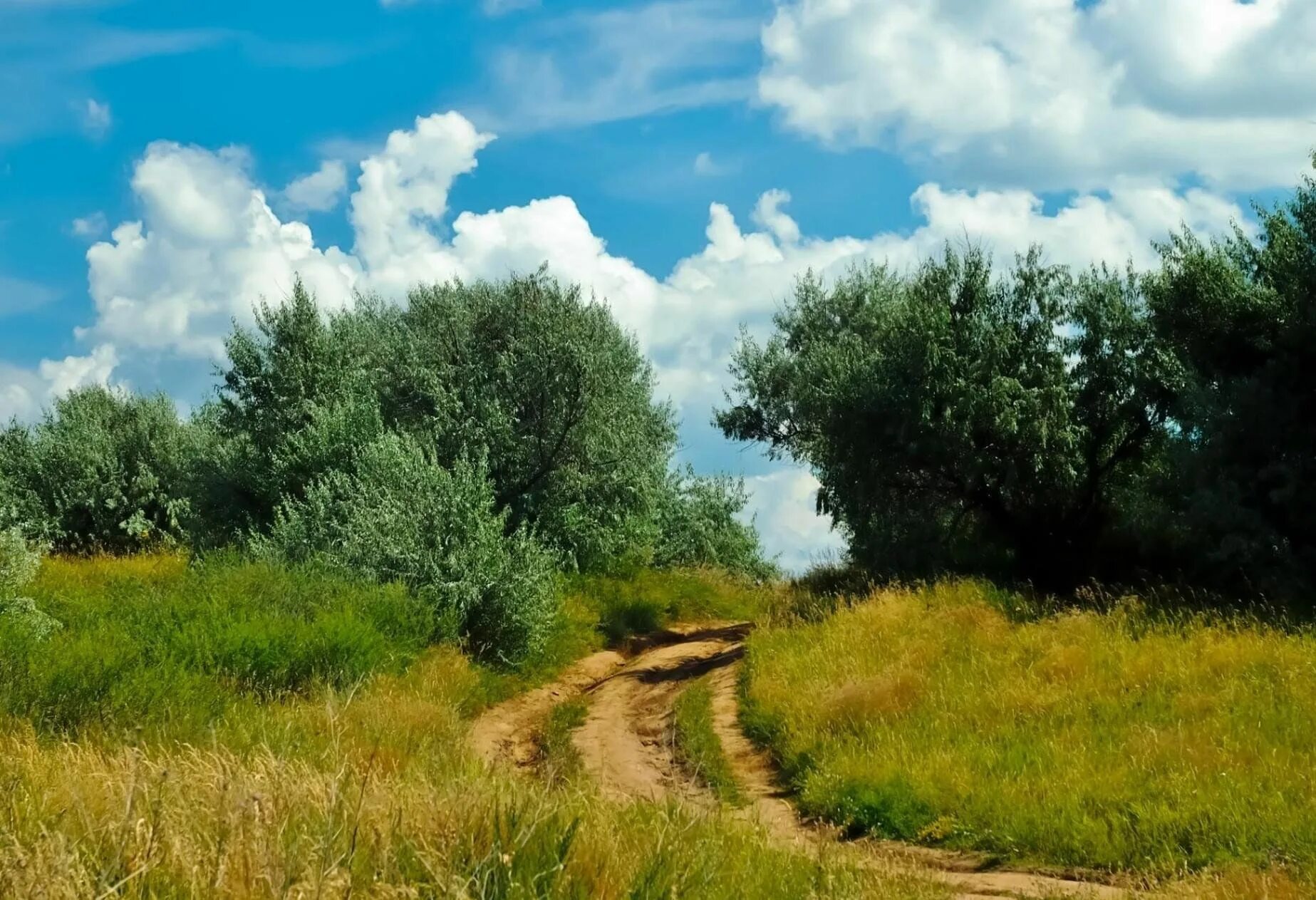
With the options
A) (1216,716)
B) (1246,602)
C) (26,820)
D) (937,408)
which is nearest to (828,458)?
(937,408)

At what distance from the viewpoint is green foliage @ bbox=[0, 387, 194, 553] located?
35.2 m

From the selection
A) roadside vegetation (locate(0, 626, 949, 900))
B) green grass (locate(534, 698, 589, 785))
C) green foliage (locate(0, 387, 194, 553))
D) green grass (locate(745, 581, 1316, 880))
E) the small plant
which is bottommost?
green grass (locate(745, 581, 1316, 880))

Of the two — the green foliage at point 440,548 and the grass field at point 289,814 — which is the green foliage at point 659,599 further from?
the grass field at point 289,814

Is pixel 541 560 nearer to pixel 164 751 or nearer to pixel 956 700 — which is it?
pixel 956 700

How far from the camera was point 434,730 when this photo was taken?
13.1 meters

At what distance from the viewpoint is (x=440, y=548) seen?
2044 centimetres

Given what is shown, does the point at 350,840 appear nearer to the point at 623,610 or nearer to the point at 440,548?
the point at 440,548

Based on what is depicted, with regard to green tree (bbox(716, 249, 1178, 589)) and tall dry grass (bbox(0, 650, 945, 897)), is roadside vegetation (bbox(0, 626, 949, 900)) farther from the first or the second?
green tree (bbox(716, 249, 1178, 589))

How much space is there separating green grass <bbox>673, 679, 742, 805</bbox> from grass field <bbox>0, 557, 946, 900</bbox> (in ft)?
9.56

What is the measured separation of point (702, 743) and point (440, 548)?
750 cm

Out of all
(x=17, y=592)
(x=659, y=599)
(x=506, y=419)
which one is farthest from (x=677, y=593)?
(x=17, y=592)

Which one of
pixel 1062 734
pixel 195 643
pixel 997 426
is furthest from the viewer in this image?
pixel 997 426

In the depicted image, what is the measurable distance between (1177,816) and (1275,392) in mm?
12586

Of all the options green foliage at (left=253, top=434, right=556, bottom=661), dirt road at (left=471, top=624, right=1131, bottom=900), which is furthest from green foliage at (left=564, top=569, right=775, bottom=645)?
green foliage at (left=253, top=434, right=556, bottom=661)
